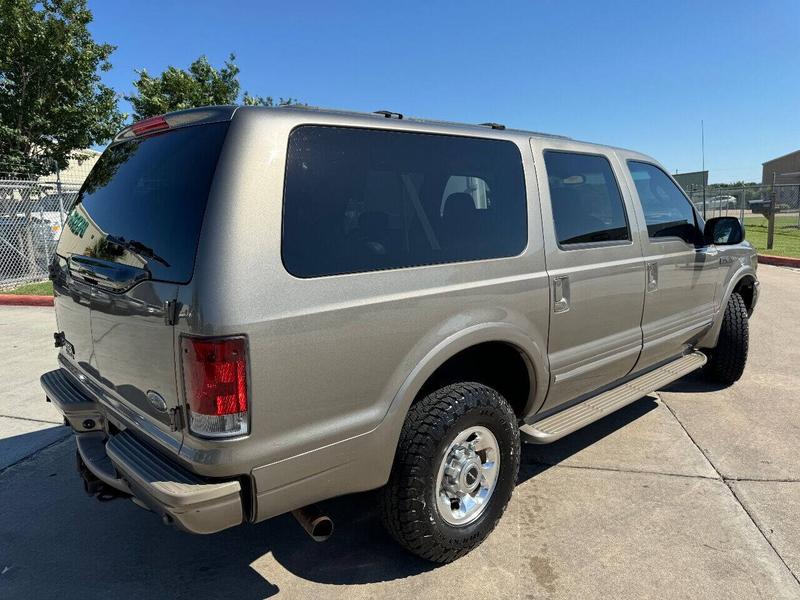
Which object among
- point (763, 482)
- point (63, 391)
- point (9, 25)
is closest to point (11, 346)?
point (63, 391)

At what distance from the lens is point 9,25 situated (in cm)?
1162

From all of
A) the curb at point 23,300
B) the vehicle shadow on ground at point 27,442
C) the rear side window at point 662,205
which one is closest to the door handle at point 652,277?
the rear side window at point 662,205

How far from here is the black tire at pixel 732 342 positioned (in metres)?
4.67

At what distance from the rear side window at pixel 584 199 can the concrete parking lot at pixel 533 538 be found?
145 cm

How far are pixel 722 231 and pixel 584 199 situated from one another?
165 centimetres

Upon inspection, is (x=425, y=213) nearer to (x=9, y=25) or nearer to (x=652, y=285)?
(x=652, y=285)

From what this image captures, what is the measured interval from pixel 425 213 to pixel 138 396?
139 cm

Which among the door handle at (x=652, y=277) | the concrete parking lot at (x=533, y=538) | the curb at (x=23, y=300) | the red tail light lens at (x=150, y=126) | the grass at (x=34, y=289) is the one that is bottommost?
the concrete parking lot at (x=533, y=538)

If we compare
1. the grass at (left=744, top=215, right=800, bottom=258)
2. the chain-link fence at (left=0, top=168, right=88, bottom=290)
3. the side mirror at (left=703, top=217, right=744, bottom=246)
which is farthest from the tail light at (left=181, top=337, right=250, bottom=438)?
the grass at (left=744, top=215, right=800, bottom=258)

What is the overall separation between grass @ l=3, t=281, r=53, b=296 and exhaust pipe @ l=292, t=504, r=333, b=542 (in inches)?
371

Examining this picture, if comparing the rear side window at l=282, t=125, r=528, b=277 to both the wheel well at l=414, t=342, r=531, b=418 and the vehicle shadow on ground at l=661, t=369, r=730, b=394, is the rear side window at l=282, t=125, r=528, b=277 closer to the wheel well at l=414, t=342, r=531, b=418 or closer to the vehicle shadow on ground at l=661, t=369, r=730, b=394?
the wheel well at l=414, t=342, r=531, b=418

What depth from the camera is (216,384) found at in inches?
71.9

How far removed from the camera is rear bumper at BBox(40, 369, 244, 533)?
1840 millimetres

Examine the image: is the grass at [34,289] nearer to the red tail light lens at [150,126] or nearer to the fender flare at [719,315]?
the red tail light lens at [150,126]
